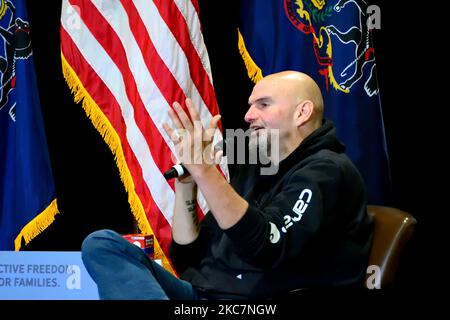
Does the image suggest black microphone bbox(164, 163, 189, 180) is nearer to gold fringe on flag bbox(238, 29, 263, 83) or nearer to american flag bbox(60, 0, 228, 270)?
american flag bbox(60, 0, 228, 270)

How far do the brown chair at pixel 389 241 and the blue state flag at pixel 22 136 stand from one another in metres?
1.54

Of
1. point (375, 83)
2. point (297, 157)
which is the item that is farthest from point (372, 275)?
point (375, 83)

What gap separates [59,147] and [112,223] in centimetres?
47

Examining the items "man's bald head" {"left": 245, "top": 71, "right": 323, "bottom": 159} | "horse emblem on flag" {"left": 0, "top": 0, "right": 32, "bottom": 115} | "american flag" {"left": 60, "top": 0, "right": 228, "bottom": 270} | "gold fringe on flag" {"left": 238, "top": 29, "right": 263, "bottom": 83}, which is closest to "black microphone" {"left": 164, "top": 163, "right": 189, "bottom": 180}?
"man's bald head" {"left": 245, "top": 71, "right": 323, "bottom": 159}

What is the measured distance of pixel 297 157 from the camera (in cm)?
162

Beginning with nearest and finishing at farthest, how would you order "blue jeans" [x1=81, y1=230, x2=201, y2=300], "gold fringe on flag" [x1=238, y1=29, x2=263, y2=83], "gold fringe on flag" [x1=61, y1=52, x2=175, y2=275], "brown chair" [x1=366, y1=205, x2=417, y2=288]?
"blue jeans" [x1=81, y1=230, x2=201, y2=300] < "brown chair" [x1=366, y1=205, x2=417, y2=288] < "gold fringe on flag" [x1=61, y1=52, x2=175, y2=275] < "gold fringe on flag" [x1=238, y1=29, x2=263, y2=83]

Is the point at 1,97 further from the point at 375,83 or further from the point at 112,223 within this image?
the point at 375,83

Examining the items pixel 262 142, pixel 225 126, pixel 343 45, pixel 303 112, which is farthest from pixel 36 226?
pixel 343 45

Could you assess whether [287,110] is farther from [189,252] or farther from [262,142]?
[189,252]

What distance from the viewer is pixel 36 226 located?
8.29 feet

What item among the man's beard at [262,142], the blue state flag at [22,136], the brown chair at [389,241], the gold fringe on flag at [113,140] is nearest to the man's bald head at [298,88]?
the man's beard at [262,142]

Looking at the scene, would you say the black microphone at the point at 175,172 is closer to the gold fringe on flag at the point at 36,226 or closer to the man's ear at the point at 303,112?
the man's ear at the point at 303,112

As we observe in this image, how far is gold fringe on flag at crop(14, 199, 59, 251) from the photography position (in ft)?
8.25

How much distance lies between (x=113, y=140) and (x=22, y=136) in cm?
46
